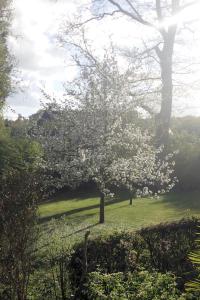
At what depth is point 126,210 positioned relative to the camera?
1923cm

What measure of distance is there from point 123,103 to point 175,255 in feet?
34.7

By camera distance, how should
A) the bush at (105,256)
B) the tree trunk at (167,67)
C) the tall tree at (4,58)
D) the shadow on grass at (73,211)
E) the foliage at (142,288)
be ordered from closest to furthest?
1. the foliage at (142,288)
2. the bush at (105,256)
3. the shadow on grass at (73,211)
4. the tree trunk at (167,67)
5. the tall tree at (4,58)

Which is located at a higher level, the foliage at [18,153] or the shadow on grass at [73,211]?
the foliage at [18,153]

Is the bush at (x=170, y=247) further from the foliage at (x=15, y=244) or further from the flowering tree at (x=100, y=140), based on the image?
the flowering tree at (x=100, y=140)

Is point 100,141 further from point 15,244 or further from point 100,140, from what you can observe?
point 15,244

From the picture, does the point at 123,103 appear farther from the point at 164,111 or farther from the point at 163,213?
the point at 164,111

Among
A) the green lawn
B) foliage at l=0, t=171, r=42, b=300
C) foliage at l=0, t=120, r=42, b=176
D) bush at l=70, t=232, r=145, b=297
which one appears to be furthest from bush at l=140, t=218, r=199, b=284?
foliage at l=0, t=120, r=42, b=176

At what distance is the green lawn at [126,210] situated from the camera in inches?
660

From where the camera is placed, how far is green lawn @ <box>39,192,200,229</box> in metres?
16.8

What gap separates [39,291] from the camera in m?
9.41

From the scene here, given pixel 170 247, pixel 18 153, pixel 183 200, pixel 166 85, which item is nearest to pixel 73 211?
pixel 18 153

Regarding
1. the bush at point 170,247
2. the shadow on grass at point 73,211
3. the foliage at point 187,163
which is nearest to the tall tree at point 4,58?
the shadow on grass at point 73,211

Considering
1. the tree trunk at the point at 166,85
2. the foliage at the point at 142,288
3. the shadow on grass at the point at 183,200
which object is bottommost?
the foliage at the point at 142,288

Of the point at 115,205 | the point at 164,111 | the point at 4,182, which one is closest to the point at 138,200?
the point at 115,205
